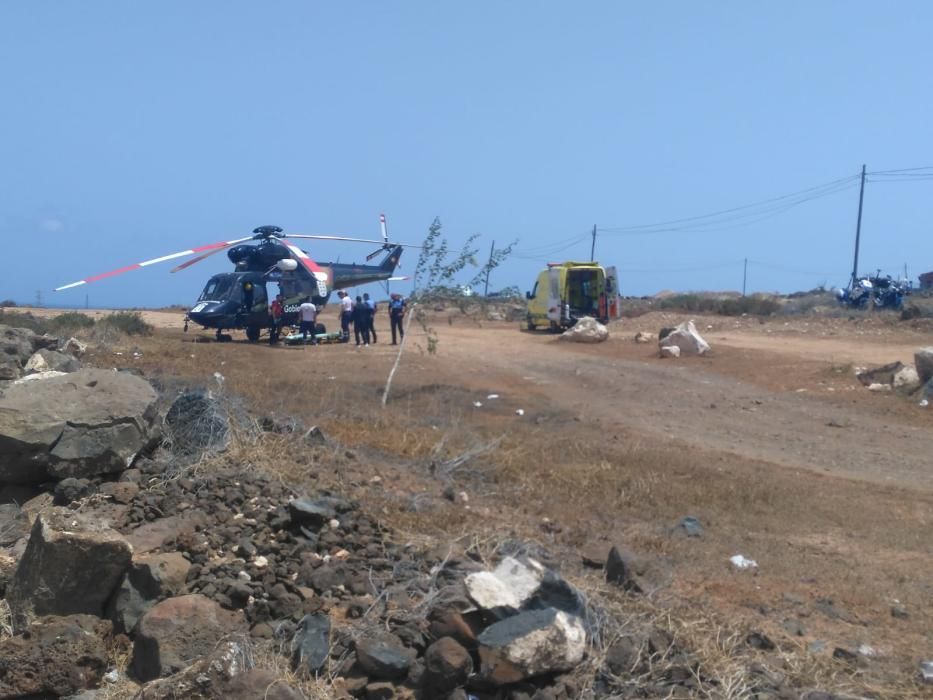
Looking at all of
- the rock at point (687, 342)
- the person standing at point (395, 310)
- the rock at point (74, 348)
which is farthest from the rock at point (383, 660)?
the person standing at point (395, 310)

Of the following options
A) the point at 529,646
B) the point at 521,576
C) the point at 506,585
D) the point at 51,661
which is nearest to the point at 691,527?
the point at 521,576

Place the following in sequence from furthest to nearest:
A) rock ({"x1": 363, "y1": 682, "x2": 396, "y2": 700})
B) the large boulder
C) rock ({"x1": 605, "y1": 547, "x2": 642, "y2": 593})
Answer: the large boulder
rock ({"x1": 605, "y1": 547, "x2": 642, "y2": 593})
rock ({"x1": 363, "y1": 682, "x2": 396, "y2": 700})

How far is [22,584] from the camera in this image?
19.8ft

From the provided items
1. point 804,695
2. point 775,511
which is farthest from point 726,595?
point 775,511

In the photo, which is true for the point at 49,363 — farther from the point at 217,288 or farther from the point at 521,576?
the point at 217,288

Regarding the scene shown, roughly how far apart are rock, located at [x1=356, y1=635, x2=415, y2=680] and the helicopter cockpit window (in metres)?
21.5

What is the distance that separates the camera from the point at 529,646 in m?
4.79

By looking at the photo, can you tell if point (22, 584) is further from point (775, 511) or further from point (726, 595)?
point (775, 511)

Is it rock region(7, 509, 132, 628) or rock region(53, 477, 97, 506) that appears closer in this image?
rock region(7, 509, 132, 628)

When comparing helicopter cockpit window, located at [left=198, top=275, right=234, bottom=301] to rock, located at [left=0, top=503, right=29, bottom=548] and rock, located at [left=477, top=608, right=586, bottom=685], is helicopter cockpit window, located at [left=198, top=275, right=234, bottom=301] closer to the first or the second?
rock, located at [left=0, top=503, right=29, bottom=548]

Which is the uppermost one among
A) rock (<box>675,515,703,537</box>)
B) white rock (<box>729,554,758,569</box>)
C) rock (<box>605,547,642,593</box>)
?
rock (<box>605,547,642,593</box>)

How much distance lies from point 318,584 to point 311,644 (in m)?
0.73

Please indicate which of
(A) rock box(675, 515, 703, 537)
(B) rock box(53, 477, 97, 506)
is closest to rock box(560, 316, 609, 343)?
(A) rock box(675, 515, 703, 537)

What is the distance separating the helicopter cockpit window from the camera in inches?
1013
